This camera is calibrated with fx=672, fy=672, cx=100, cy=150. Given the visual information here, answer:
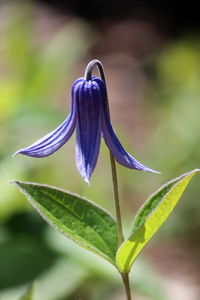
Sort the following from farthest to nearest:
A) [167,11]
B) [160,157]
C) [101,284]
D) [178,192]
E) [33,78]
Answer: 1. [167,11]
2. [160,157]
3. [33,78]
4. [101,284]
5. [178,192]

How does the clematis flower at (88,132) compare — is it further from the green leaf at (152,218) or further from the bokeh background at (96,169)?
the bokeh background at (96,169)

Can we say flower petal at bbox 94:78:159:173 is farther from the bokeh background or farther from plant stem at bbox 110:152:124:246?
the bokeh background

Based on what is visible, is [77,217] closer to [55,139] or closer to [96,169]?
[55,139]

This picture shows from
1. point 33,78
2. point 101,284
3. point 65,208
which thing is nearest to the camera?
point 65,208

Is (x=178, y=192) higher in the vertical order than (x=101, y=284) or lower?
higher

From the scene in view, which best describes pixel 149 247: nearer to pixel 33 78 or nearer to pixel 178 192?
pixel 33 78

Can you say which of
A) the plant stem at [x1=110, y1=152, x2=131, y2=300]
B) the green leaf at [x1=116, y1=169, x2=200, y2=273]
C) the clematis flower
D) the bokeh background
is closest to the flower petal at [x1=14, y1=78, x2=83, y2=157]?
the clematis flower

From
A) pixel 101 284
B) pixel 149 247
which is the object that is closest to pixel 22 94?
pixel 101 284
